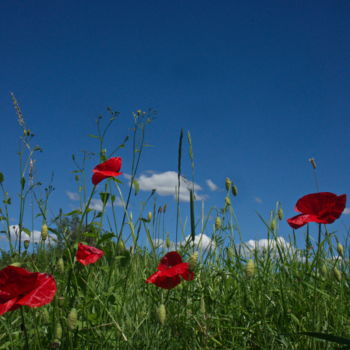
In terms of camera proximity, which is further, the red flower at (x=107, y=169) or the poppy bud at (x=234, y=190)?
the poppy bud at (x=234, y=190)

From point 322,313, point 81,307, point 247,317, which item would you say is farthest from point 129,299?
point 322,313

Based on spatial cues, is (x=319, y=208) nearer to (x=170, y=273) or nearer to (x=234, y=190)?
(x=170, y=273)

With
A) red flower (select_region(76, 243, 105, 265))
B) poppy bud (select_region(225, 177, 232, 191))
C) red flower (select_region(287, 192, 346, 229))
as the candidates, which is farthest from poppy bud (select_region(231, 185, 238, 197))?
red flower (select_region(76, 243, 105, 265))

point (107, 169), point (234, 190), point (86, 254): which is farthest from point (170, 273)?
point (234, 190)

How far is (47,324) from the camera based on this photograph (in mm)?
1620

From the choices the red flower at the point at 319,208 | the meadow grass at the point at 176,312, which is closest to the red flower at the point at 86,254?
the meadow grass at the point at 176,312

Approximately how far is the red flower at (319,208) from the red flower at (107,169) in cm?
74

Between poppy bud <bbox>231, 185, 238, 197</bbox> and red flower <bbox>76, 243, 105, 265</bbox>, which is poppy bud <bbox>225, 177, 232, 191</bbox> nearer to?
poppy bud <bbox>231, 185, 238, 197</bbox>

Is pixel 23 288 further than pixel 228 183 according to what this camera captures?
No

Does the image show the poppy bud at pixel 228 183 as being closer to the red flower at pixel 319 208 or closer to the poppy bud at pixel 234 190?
the poppy bud at pixel 234 190

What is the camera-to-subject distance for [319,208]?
4.84 feet

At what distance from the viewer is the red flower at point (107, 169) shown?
64.0 inches

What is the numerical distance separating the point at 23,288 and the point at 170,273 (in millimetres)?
495

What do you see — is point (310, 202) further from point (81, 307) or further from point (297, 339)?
point (81, 307)
